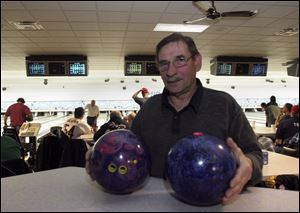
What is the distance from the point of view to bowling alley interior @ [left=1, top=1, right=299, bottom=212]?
0.66 meters

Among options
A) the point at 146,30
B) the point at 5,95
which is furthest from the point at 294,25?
the point at 5,95

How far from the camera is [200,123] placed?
921 mm

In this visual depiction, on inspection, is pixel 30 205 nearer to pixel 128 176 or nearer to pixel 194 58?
pixel 128 176

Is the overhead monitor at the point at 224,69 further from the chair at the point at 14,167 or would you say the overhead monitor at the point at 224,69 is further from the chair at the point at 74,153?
the chair at the point at 14,167

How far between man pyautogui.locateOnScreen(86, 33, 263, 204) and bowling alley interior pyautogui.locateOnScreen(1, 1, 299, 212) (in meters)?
0.02

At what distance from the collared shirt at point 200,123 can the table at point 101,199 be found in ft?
0.55

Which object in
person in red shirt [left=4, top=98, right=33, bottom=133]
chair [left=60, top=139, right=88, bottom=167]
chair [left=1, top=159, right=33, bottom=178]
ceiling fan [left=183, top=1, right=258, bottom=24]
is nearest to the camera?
chair [left=1, top=159, right=33, bottom=178]

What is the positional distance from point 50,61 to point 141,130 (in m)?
4.42

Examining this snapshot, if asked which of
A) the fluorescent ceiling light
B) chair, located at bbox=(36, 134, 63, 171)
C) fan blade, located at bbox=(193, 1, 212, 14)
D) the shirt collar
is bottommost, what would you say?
chair, located at bbox=(36, 134, 63, 171)

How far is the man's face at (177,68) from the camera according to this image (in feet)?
2.72

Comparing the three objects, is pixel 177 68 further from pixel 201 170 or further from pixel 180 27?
pixel 180 27

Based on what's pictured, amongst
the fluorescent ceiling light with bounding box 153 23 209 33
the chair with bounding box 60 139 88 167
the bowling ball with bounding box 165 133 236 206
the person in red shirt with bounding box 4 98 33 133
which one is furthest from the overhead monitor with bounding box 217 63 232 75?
the bowling ball with bounding box 165 133 236 206

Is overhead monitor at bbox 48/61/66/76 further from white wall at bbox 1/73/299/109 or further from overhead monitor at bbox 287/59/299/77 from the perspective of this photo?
white wall at bbox 1/73/299/109

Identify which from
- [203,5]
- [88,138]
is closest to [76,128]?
[88,138]
